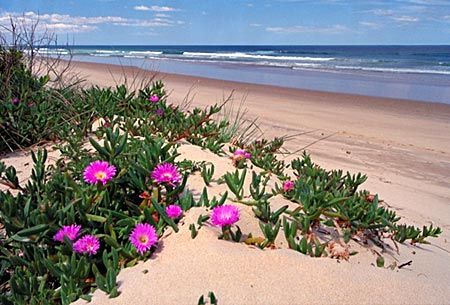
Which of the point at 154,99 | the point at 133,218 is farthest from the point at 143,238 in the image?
the point at 154,99

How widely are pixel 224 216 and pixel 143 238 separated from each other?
322 mm

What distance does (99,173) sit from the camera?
6.42 ft

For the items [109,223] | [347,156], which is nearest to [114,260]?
[109,223]

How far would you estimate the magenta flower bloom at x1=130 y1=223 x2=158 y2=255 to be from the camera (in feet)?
5.76

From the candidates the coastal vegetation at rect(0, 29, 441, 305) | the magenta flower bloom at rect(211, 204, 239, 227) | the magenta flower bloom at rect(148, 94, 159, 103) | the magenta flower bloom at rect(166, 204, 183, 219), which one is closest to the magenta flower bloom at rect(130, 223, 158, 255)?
the coastal vegetation at rect(0, 29, 441, 305)

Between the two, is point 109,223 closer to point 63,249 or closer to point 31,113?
point 63,249

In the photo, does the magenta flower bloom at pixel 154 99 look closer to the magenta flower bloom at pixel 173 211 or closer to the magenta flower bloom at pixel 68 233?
the magenta flower bloom at pixel 173 211

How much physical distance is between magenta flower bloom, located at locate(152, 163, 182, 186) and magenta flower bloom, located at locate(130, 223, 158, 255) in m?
0.25

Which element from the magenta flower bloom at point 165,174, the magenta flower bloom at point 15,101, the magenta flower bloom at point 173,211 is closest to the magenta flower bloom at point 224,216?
the magenta flower bloom at point 173,211

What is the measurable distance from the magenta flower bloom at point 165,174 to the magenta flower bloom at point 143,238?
0.83 ft

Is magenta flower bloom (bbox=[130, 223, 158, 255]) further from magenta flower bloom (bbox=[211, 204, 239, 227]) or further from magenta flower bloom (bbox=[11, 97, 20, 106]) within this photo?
magenta flower bloom (bbox=[11, 97, 20, 106])

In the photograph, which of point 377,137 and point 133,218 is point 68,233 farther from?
point 377,137

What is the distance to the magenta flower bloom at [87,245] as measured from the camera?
69.1 inches

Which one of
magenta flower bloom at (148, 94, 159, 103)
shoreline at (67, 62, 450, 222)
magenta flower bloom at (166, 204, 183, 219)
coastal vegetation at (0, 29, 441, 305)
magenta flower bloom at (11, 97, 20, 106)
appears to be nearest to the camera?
coastal vegetation at (0, 29, 441, 305)
